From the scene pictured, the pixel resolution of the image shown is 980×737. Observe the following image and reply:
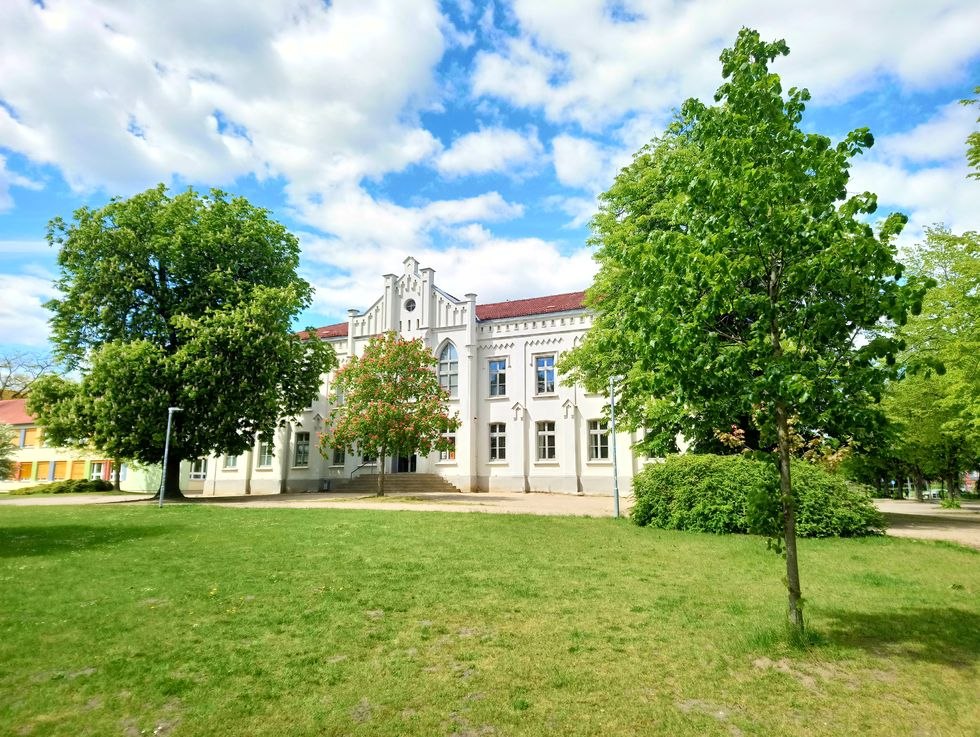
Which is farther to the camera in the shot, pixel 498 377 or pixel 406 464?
pixel 406 464

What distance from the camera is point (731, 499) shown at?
45.5 feet

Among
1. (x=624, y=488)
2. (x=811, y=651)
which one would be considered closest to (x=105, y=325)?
(x=624, y=488)

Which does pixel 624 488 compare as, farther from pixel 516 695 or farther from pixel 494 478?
pixel 516 695

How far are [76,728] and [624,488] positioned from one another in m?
29.7

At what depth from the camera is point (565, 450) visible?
33.4 meters

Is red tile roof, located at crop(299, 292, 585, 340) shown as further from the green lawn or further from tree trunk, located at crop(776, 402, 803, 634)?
tree trunk, located at crop(776, 402, 803, 634)

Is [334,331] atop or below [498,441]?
atop

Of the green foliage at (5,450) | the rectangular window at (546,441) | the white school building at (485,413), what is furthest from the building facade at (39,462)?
the rectangular window at (546,441)

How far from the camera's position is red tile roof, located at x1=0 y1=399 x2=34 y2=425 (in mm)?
53906

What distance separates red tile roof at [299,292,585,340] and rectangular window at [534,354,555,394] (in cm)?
271

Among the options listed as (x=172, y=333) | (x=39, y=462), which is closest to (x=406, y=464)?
(x=172, y=333)

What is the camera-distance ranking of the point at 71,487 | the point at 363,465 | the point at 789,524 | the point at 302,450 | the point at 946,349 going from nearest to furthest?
the point at 789,524
the point at 946,349
the point at 363,465
the point at 71,487
the point at 302,450

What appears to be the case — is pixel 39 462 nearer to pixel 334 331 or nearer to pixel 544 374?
pixel 334 331

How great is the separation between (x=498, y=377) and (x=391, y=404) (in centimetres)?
1018
